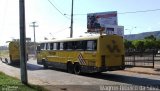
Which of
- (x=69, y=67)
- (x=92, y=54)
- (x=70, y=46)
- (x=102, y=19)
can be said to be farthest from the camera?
(x=102, y=19)

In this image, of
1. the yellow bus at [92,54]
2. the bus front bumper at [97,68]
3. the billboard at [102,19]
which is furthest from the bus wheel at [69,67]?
the billboard at [102,19]

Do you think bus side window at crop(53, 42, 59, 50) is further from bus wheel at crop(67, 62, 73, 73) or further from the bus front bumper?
the bus front bumper

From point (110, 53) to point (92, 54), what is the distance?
1.19 meters

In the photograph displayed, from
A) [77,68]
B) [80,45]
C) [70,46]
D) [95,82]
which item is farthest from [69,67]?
[95,82]

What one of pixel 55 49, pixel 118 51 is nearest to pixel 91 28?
pixel 55 49

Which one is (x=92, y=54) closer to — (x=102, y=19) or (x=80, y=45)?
(x=80, y=45)

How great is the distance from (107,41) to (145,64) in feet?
22.4

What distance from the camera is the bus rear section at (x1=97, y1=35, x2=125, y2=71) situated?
75.1ft

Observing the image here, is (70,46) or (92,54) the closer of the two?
(92,54)

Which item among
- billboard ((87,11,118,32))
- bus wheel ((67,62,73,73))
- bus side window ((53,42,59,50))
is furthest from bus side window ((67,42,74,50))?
billboard ((87,11,118,32))

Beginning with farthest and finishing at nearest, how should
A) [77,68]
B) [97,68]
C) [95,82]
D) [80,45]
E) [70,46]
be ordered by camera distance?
1. [70,46]
2. [77,68]
3. [80,45]
4. [97,68]
5. [95,82]

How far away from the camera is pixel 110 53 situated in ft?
76.6

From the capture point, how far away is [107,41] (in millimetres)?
23344

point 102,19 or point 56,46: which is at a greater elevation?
point 102,19
